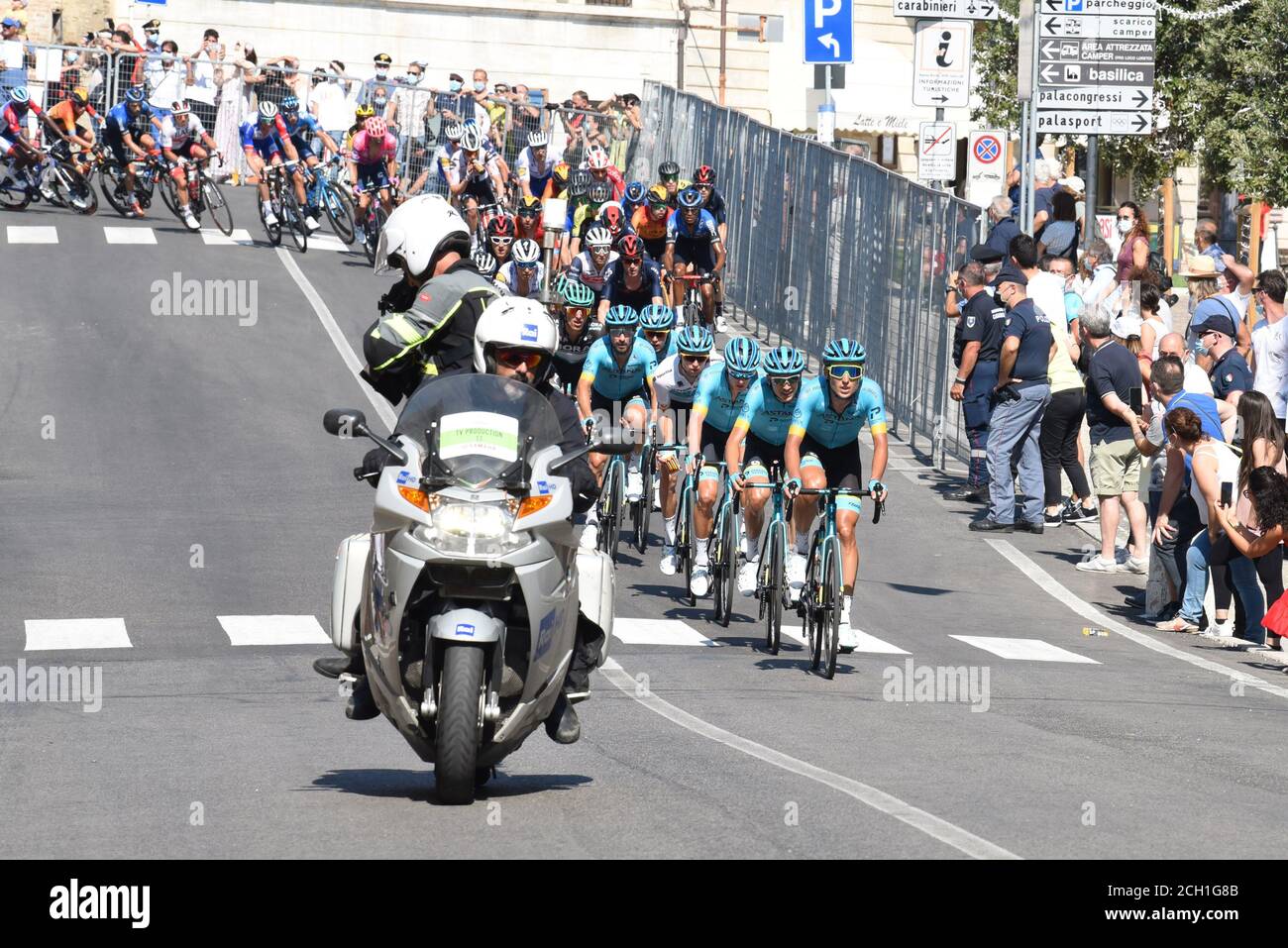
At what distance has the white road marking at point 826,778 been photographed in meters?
7.76

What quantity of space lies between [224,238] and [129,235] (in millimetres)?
1261

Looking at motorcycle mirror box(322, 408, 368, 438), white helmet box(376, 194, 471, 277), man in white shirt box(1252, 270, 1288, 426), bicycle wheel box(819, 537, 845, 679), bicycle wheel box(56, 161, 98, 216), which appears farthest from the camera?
bicycle wheel box(56, 161, 98, 216)

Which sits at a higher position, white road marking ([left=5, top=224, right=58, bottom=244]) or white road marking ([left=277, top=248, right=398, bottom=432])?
white road marking ([left=5, top=224, right=58, bottom=244])

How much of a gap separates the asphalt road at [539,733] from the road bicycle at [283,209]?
18.6ft

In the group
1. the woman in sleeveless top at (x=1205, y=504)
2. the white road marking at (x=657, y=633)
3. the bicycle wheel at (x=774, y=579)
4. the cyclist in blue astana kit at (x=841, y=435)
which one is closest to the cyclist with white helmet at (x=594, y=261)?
the white road marking at (x=657, y=633)

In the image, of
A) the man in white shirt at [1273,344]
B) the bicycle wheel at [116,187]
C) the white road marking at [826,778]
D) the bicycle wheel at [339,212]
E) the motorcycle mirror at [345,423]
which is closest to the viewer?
the white road marking at [826,778]

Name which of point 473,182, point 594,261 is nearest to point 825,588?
point 594,261

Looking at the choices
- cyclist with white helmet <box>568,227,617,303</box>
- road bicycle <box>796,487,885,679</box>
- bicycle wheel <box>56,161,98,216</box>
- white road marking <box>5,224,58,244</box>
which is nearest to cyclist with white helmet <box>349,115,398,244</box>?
white road marking <box>5,224,58,244</box>

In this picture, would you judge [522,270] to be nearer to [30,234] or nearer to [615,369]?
[615,369]

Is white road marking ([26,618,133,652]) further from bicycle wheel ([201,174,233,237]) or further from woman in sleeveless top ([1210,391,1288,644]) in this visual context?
bicycle wheel ([201,174,233,237])

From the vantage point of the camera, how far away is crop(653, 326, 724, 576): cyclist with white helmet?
53.4ft

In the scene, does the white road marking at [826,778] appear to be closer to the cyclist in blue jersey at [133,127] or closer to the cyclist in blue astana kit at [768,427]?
the cyclist in blue astana kit at [768,427]

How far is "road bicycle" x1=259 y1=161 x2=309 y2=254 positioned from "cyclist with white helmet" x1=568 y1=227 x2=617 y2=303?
372 inches

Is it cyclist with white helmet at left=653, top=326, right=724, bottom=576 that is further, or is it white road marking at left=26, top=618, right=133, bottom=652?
cyclist with white helmet at left=653, top=326, right=724, bottom=576
